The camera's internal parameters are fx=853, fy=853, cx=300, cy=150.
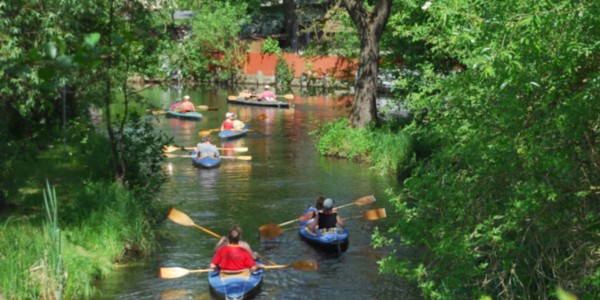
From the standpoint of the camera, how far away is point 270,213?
19578mm

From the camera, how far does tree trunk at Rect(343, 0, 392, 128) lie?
26875mm

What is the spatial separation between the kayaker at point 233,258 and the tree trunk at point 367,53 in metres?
14.2

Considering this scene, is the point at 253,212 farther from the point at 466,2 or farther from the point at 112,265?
the point at 466,2

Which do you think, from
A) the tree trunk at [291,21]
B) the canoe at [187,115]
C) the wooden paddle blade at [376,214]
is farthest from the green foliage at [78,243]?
the tree trunk at [291,21]

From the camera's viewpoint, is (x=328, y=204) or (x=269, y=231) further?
(x=269, y=231)

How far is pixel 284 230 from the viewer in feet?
57.7

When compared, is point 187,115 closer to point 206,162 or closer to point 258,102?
point 258,102

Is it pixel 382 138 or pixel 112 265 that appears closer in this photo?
pixel 112 265

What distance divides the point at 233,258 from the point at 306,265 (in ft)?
4.50

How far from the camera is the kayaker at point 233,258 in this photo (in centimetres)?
1400

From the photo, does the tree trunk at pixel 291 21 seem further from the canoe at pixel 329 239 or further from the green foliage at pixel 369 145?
the canoe at pixel 329 239

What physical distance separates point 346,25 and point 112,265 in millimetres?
18553

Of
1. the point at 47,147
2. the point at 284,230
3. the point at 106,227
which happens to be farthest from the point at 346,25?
the point at 106,227

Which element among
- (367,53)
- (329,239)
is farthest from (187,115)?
(329,239)
